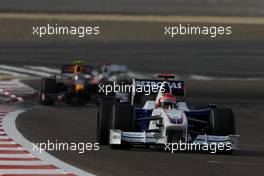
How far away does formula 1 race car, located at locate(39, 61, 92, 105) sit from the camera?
102 ft

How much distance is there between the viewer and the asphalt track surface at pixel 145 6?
223ft

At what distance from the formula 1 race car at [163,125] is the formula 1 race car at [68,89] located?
38.6 ft

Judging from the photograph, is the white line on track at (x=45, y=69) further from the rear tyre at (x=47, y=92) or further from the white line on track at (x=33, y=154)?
the white line on track at (x=33, y=154)

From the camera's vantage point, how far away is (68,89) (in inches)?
1238

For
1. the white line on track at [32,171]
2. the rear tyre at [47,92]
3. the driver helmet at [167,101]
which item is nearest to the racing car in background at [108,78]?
the rear tyre at [47,92]

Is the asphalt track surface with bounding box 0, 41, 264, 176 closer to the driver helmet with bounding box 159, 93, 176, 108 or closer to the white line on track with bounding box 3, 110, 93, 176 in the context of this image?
the white line on track with bounding box 3, 110, 93, 176

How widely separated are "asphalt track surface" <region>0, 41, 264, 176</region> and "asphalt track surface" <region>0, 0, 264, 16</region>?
1314 cm

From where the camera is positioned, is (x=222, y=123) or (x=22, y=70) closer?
(x=222, y=123)

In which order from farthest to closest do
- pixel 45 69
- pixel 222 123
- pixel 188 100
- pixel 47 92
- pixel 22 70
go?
pixel 45 69
pixel 22 70
pixel 188 100
pixel 47 92
pixel 222 123

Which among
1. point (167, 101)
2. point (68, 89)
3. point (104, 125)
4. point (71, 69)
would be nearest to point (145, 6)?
point (71, 69)

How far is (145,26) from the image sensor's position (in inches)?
2443

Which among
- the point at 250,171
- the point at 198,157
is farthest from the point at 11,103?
the point at 250,171

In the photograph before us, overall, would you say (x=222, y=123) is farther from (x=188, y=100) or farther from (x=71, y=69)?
(x=188, y=100)

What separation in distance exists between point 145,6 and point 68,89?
39403mm
